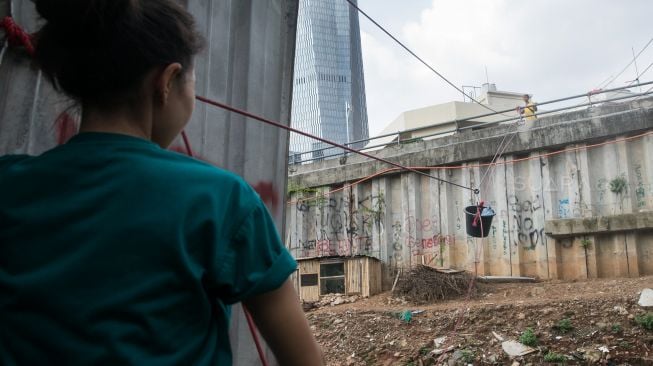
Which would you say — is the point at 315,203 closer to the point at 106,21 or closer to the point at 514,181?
the point at 514,181

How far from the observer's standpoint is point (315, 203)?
12.0m

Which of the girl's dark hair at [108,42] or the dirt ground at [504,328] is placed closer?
the girl's dark hair at [108,42]

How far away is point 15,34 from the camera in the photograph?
1365 mm

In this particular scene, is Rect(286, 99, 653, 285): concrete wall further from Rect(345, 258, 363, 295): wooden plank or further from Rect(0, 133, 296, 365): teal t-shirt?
Rect(0, 133, 296, 365): teal t-shirt

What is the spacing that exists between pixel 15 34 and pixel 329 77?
27.2m

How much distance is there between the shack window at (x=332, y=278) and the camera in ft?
33.0

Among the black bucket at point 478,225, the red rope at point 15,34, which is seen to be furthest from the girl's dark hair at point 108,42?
the black bucket at point 478,225

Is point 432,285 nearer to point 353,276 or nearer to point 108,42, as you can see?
point 353,276

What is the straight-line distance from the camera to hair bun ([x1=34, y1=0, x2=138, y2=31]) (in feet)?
2.80

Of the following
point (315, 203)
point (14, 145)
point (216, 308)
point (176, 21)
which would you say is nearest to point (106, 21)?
point (176, 21)

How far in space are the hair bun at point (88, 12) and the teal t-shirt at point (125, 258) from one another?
0.20 metres

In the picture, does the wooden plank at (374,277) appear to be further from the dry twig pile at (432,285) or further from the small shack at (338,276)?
the dry twig pile at (432,285)

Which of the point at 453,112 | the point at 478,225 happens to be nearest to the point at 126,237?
the point at 478,225

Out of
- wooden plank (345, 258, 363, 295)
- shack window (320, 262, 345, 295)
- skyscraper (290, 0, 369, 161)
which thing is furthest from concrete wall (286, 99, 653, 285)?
skyscraper (290, 0, 369, 161)
